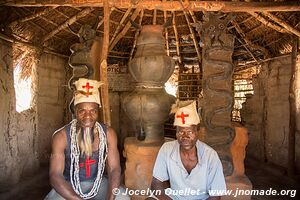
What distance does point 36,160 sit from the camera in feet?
22.4

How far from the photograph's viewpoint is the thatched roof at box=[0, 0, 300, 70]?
4.54 metres

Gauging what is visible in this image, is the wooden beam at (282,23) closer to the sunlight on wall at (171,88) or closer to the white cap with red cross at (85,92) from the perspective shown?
the white cap with red cross at (85,92)

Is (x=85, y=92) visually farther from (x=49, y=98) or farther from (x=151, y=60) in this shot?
(x=49, y=98)

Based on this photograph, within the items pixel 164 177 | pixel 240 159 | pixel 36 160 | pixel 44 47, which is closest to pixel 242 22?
pixel 240 159

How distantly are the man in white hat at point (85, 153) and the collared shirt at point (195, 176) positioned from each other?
1.60 ft

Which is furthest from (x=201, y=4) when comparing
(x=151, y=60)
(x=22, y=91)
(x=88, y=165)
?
(x=22, y=91)

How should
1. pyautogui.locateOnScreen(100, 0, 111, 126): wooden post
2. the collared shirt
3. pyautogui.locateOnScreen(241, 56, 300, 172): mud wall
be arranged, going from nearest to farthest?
the collared shirt, pyautogui.locateOnScreen(100, 0, 111, 126): wooden post, pyautogui.locateOnScreen(241, 56, 300, 172): mud wall

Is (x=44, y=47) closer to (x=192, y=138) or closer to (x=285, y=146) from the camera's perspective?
(x=192, y=138)

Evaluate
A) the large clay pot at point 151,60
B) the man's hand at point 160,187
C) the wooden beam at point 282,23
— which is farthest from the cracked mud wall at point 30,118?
the wooden beam at point 282,23

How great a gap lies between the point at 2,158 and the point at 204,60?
12.2 feet

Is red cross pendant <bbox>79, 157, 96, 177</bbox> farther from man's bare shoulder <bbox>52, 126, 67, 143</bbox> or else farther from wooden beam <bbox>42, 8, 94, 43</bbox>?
wooden beam <bbox>42, 8, 94, 43</bbox>

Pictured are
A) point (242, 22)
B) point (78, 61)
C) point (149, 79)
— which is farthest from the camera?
point (242, 22)

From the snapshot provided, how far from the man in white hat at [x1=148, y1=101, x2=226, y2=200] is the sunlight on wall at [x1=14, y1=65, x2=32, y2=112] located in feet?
14.0

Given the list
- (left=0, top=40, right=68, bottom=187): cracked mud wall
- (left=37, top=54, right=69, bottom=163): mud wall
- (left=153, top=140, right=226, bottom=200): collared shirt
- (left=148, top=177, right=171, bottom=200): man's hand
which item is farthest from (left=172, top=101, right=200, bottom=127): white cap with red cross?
(left=37, top=54, right=69, bottom=163): mud wall
